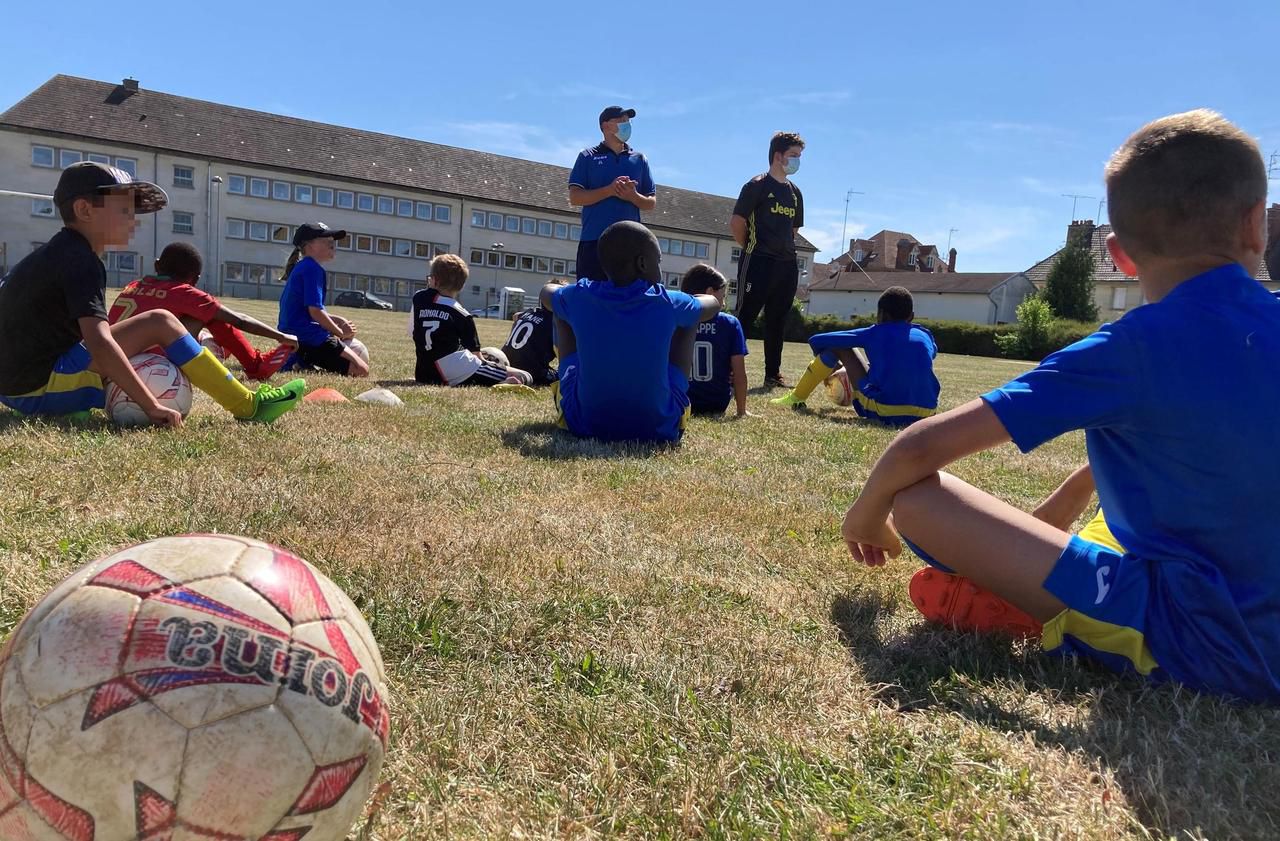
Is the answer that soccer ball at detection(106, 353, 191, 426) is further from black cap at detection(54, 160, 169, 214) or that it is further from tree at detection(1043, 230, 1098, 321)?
tree at detection(1043, 230, 1098, 321)

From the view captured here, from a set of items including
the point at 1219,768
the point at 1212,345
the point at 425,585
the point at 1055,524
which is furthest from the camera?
the point at 1055,524

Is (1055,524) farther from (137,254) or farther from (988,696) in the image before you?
(137,254)

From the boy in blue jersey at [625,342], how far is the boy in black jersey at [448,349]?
2978 mm

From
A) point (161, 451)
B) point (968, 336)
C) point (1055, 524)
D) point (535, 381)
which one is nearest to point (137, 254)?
point (968, 336)

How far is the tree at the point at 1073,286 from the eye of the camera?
52969 mm

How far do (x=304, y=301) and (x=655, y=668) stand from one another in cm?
801

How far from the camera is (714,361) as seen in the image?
7961 millimetres

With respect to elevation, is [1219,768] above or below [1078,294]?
below

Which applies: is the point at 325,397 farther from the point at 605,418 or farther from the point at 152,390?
the point at 605,418

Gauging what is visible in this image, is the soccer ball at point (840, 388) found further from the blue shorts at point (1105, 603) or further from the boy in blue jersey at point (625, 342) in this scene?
the blue shorts at point (1105, 603)

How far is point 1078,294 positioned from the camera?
2106 inches

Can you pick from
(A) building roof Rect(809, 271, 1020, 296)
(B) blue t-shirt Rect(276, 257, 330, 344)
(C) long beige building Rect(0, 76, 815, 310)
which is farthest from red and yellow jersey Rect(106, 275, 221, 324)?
(A) building roof Rect(809, 271, 1020, 296)

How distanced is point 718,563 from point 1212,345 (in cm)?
178

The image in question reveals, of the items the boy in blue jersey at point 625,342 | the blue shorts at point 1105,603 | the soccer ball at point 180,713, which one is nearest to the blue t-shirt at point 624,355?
the boy in blue jersey at point 625,342
